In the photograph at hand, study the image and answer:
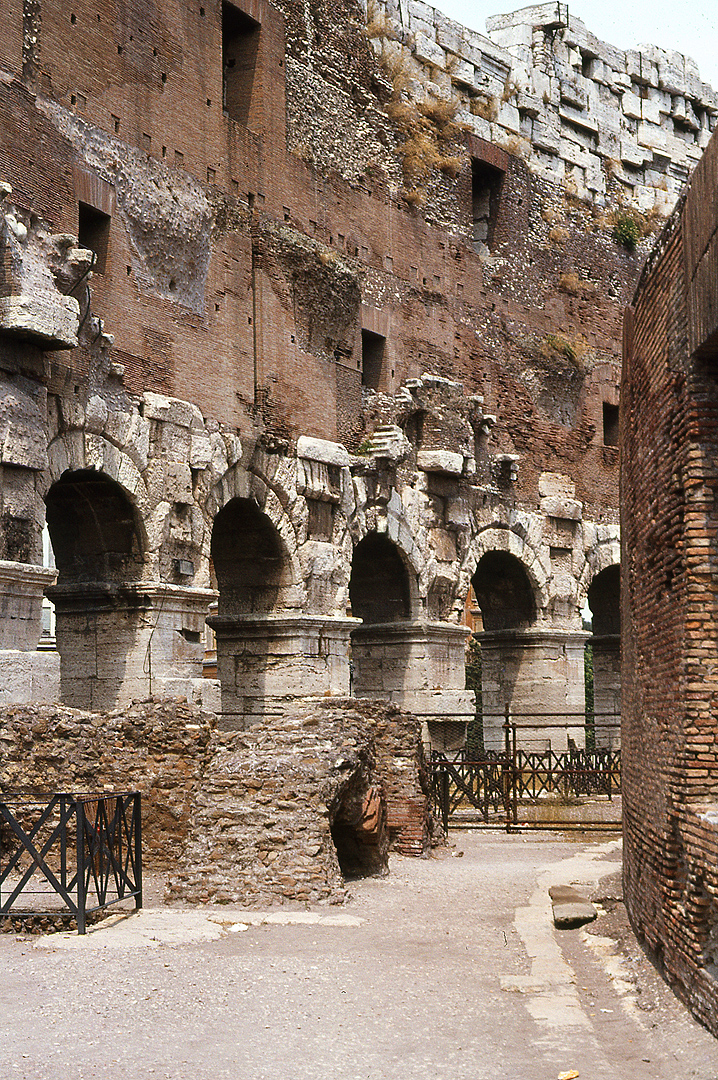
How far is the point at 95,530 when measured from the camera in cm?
1459

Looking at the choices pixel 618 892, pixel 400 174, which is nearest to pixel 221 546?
pixel 400 174


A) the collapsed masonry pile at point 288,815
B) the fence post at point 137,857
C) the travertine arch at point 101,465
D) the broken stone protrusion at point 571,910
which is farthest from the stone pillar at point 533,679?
the fence post at point 137,857

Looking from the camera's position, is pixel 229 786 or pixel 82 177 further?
pixel 82 177

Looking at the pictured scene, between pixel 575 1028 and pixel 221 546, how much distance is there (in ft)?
37.0

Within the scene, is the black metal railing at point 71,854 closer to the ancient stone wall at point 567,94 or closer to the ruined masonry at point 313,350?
the ruined masonry at point 313,350

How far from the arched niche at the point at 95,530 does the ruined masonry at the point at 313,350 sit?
0.11 ft

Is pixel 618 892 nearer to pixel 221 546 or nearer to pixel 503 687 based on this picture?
pixel 221 546

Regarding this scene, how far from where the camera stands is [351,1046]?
5926 millimetres

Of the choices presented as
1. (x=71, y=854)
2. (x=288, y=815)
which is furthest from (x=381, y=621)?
(x=288, y=815)

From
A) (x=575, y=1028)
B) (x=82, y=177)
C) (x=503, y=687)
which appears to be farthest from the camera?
(x=503, y=687)

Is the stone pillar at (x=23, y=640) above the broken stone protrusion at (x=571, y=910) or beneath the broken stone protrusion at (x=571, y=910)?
above

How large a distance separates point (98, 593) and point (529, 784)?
931 cm

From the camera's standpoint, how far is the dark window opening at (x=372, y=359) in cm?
1955

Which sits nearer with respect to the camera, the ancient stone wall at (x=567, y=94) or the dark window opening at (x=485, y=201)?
the ancient stone wall at (x=567, y=94)
